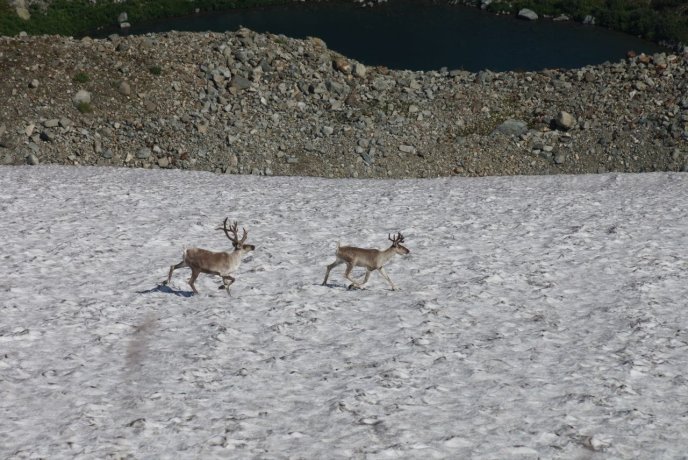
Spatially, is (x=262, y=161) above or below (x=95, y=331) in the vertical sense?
above

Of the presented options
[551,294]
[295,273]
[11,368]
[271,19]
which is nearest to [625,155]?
[551,294]

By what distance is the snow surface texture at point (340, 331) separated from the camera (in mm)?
16062

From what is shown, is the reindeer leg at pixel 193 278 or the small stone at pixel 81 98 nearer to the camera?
the reindeer leg at pixel 193 278

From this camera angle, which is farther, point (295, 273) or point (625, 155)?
point (625, 155)

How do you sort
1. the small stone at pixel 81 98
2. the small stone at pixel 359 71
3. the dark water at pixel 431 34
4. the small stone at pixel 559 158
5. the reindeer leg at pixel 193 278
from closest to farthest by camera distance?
1. the reindeer leg at pixel 193 278
2. the small stone at pixel 559 158
3. the small stone at pixel 81 98
4. the small stone at pixel 359 71
5. the dark water at pixel 431 34

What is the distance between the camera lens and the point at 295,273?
81.6ft

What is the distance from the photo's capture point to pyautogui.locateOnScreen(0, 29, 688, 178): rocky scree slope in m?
41.5

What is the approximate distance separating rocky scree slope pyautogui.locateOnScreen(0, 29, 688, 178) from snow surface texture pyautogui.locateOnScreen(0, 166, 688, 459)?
8.38 m

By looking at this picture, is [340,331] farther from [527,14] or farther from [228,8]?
[228,8]

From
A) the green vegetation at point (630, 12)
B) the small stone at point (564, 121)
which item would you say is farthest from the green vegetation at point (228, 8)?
the small stone at point (564, 121)

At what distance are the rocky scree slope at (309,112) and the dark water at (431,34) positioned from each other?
43.3ft

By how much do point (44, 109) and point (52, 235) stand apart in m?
16.7

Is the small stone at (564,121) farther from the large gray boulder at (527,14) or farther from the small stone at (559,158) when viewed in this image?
the large gray boulder at (527,14)

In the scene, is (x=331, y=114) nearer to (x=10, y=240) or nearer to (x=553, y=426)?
(x=10, y=240)
